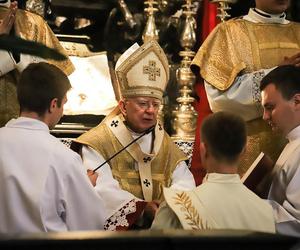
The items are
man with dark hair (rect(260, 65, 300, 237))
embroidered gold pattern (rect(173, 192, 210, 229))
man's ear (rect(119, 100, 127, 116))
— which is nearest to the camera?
embroidered gold pattern (rect(173, 192, 210, 229))

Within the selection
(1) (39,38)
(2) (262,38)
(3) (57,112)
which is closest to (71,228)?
(3) (57,112)

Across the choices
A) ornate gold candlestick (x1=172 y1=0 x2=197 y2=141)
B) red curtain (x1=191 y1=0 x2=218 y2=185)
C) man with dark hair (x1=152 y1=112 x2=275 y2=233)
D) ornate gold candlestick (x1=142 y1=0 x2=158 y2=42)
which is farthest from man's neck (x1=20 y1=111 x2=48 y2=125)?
ornate gold candlestick (x1=142 y1=0 x2=158 y2=42)

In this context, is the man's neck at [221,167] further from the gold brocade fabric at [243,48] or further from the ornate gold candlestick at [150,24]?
the ornate gold candlestick at [150,24]

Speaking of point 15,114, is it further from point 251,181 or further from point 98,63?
point 251,181

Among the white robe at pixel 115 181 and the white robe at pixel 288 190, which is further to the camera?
the white robe at pixel 115 181

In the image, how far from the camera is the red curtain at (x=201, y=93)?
17.2 feet

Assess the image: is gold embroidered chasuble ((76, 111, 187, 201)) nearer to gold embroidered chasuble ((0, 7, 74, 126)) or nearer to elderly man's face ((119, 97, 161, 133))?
elderly man's face ((119, 97, 161, 133))

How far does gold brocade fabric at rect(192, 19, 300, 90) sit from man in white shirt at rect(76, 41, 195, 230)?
34cm

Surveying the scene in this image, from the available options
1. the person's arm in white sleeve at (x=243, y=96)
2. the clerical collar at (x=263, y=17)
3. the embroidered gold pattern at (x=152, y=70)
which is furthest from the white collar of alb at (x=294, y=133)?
the clerical collar at (x=263, y=17)

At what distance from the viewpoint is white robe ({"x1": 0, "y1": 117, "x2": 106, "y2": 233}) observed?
3512 mm

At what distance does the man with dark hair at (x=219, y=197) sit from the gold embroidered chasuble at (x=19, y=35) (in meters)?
1.69

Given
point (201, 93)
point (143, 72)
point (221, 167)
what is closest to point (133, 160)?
point (143, 72)

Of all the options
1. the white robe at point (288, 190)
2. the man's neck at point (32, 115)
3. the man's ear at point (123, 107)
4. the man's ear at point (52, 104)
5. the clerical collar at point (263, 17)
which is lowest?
the white robe at point (288, 190)

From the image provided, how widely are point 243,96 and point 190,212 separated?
167 cm
